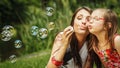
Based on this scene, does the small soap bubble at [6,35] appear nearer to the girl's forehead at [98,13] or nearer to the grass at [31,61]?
the grass at [31,61]

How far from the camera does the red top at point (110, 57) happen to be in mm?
2155

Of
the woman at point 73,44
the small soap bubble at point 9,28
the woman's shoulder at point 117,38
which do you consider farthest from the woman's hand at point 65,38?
the small soap bubble at point 9,28

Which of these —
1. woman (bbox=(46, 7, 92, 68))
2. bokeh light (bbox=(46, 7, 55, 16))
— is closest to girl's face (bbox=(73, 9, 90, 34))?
woman (bbox=(46, 7, 92, 68))

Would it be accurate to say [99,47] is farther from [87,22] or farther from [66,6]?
A: [66,6]

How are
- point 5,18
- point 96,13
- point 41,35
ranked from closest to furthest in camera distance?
point 96,13 < point 41,35 < point 5,18

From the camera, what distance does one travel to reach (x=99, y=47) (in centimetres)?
219

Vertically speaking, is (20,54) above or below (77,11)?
below

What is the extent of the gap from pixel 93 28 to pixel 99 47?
112mm

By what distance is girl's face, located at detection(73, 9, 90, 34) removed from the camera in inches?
85.0

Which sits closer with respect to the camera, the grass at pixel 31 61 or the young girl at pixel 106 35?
the young girl at pixel 106 35

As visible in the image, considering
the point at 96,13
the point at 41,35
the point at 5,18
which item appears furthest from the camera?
the point at 5,18

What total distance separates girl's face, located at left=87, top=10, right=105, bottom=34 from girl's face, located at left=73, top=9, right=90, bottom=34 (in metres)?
0.02

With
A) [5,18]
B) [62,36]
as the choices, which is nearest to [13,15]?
[5,18]

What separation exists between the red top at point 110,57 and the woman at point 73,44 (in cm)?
10
